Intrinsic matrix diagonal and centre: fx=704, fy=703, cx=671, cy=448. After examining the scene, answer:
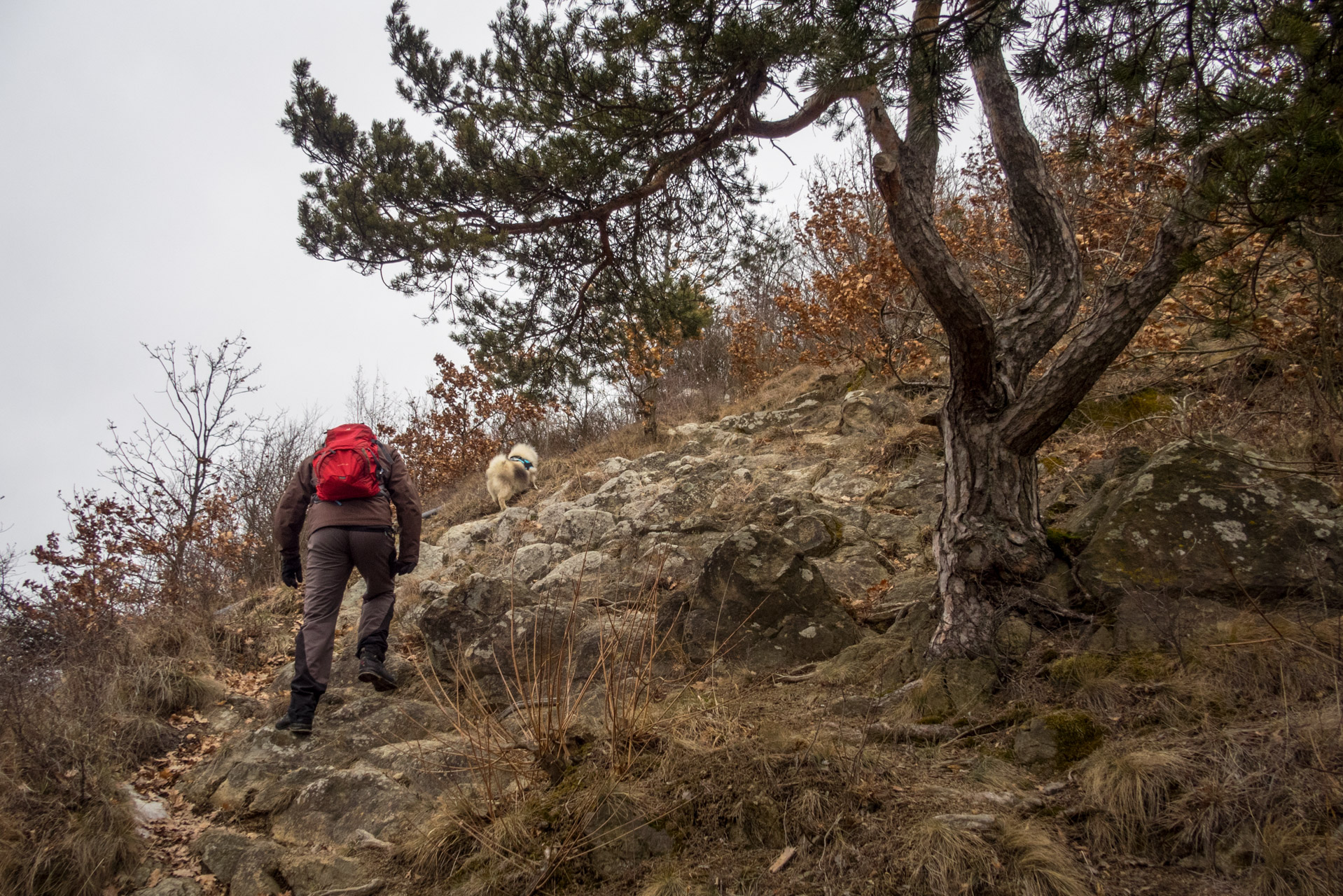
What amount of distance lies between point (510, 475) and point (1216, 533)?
9.55 metres

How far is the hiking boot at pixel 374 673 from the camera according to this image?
Result: 4715 millimetres

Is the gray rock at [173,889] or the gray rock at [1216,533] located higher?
the gray rock at [1216,533]

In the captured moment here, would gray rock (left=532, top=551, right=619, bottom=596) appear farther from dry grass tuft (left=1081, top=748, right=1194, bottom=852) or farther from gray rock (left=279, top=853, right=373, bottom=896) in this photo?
dry grass tuft (left=1081, top=748, right=1194, bottom=852)

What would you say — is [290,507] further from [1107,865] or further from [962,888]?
[1107,865]

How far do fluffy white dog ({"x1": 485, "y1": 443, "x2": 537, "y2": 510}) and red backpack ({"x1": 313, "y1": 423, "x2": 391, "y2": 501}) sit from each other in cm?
650

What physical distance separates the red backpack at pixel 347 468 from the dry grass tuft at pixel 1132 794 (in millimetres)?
4234

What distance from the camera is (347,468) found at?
460 centimetres

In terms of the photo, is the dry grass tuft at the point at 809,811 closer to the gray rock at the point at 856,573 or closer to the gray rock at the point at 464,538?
the gray rock at the point at 856,573

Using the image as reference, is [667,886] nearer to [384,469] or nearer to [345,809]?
[345,809]

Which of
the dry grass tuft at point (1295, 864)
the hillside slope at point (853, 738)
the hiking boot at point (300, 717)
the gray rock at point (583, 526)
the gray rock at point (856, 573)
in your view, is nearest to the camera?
the dry grass tuft at point (1295, 864)

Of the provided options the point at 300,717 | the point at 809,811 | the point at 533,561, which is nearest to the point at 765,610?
the point at 809,811

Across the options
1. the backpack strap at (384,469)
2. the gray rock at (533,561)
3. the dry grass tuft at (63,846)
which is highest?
the backpack strap at (384,469)

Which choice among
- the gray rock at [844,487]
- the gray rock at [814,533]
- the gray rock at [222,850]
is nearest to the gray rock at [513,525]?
the gray rock at [844,487]

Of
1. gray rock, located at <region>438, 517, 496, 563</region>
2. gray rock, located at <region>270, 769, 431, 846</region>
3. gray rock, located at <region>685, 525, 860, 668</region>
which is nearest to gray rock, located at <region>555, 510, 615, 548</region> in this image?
gray rock, located at <region>438, 517, 496, 563</region>
